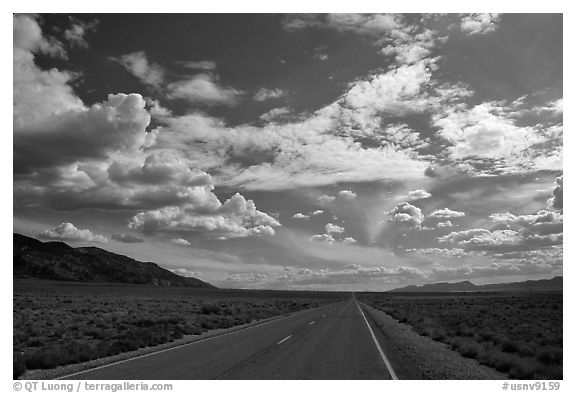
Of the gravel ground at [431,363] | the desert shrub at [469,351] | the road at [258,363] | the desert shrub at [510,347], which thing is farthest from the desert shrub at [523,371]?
the desert shrub at [510,347]

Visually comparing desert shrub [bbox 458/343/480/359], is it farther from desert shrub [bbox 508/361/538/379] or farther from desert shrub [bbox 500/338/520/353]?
desert shrub [bbox 508/361/538/379]

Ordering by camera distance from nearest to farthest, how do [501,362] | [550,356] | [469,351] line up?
[501,362]
[550,356]
[469,351]

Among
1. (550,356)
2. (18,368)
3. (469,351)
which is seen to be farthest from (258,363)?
(550,356)

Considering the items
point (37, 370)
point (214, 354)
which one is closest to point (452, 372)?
point (214, 354)

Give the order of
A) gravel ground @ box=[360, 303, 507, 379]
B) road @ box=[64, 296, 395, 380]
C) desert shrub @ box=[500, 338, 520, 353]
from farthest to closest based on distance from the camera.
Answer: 1. desert shrub @ box=[500, 338, 520, 353]
2. gravel ground @ box=[360, 303, 507, 379]
3. road @ box=[64, 296, 395, 380]

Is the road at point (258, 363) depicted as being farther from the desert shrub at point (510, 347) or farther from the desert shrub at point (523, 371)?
the desert shrub at point (510, 347)

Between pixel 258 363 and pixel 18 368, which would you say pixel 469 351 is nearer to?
pixel 258 363

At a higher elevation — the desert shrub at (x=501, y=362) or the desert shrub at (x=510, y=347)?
the desert shrub at (x=501, y=362)

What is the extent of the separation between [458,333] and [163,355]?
16.1 meters

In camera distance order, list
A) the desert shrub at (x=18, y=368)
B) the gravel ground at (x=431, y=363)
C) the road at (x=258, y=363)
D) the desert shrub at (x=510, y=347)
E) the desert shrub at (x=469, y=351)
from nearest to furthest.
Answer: the road at (x=258, y=363) < the gravel ground at (x=431, y=363) < the desert shrub at (x=18, y=368) < the desert shrub at (x=469, y=351) < the desert shrub at (x=510, y=347)

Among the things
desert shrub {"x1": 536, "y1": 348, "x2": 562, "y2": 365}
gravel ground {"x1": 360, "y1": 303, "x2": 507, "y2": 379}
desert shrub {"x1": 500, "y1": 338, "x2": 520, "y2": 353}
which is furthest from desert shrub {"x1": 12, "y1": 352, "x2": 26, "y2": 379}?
desert shrub {"x1": 500, "y1": 338, "x2": 520, "y2": 353}

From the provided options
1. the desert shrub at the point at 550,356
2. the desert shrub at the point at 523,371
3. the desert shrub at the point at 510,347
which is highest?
the desert shrub at the point at 523,371
